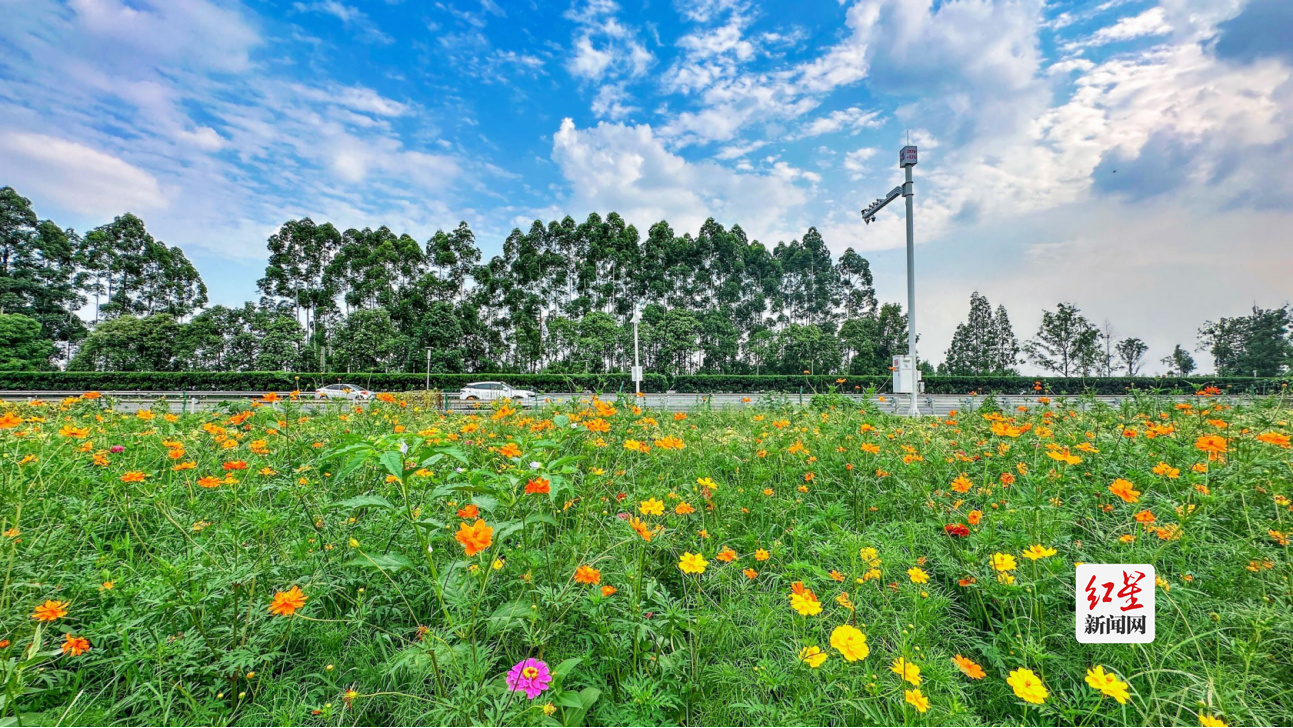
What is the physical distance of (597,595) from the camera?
124 cm

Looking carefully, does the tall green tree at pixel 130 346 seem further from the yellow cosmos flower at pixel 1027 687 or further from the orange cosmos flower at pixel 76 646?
the yellow cosmos flower at pixel 1027 687

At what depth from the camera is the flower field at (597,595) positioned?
3.77 ft

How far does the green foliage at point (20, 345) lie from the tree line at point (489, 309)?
4.64 ft

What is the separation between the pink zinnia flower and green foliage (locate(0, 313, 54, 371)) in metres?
30.1

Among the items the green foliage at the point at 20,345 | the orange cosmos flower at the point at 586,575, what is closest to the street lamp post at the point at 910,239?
the orange cosmos flower at the point at 586,575

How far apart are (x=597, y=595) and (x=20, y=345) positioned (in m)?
32.1

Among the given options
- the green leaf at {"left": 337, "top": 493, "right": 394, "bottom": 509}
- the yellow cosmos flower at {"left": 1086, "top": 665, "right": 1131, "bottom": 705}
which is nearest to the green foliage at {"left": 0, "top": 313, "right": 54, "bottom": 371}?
the green leaf at {"left": 337, "top": 493, "right": 394, "bottom": 509}

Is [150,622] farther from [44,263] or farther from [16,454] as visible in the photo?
[44,263]

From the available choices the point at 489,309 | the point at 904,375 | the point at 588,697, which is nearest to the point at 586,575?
the point at 588,697

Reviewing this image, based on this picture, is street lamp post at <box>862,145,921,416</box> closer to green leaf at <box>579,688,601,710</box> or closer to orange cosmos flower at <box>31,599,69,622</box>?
green leaf at <box>579,688,601,710</box>

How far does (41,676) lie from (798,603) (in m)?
1.86

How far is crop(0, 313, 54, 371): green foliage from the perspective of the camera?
1828cm

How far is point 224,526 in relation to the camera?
1.64 m

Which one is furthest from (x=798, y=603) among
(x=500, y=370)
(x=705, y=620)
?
(x=500, y=370)
